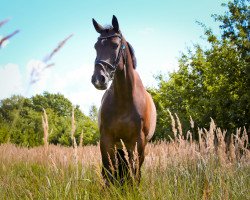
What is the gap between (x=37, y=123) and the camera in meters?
29.1

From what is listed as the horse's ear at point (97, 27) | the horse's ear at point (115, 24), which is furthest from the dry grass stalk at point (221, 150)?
the horse's ear at point (97, 27)

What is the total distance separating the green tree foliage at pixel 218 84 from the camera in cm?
1322

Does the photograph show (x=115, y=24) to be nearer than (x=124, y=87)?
Yes

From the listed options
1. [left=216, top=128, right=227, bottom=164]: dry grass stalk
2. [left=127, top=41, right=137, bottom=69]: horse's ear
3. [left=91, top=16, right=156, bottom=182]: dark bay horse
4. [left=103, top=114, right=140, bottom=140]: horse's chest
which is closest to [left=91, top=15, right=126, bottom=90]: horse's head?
[left=91, top=16, right=156, bottom=182]: dark bay horse

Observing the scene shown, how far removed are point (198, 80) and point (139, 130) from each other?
45.6ft

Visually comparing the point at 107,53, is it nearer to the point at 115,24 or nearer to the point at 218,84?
the point at 115,24

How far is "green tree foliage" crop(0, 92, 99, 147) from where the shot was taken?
2.10m

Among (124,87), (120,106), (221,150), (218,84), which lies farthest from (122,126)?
(218,84)

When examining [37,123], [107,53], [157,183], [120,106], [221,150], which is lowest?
[157,183]

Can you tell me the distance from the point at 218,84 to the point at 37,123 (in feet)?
56.7

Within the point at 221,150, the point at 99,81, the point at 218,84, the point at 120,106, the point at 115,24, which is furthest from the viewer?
the point at 218,84

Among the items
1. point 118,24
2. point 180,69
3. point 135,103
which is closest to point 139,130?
point 135,103

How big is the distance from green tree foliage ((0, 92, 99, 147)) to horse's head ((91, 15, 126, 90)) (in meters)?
0.78

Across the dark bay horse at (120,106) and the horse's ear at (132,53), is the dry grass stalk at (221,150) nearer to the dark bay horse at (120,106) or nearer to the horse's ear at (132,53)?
the dark bay horse at (120,106)
